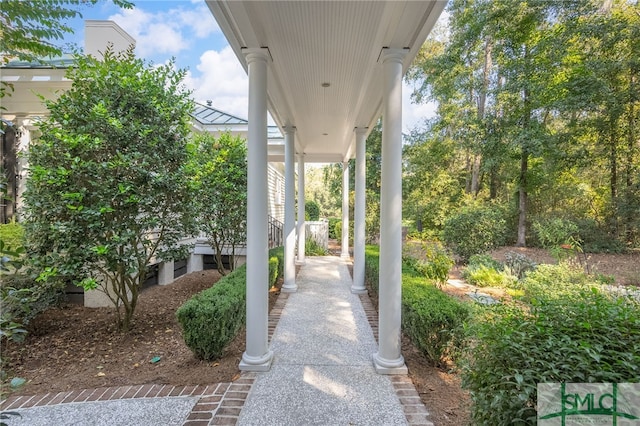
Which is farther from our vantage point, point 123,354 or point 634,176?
point 634,176

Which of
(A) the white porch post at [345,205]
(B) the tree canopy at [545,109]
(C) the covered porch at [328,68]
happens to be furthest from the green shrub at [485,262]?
(C) the covered porch at [328,68]

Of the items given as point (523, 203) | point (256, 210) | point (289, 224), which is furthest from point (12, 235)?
point (523, 203)

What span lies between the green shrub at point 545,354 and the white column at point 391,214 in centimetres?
122

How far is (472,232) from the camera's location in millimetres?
8688

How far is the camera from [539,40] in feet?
33.6

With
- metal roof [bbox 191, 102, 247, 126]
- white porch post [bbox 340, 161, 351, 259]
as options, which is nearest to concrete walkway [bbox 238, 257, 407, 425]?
white porch post [bbox 340, 161, 351, 259]

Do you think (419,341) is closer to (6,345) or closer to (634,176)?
(6,345)

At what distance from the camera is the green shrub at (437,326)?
9.76 feet

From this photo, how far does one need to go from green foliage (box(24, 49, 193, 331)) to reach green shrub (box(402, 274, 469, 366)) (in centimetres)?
357

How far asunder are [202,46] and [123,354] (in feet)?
16.7

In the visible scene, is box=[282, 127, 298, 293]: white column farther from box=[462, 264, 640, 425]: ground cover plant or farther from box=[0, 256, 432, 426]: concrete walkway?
box=[462, 264, 640, 425]: ground cover plant

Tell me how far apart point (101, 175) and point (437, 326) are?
171 inches

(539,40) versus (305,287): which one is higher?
(539,40)

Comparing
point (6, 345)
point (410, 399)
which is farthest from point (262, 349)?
point (6, 345)
